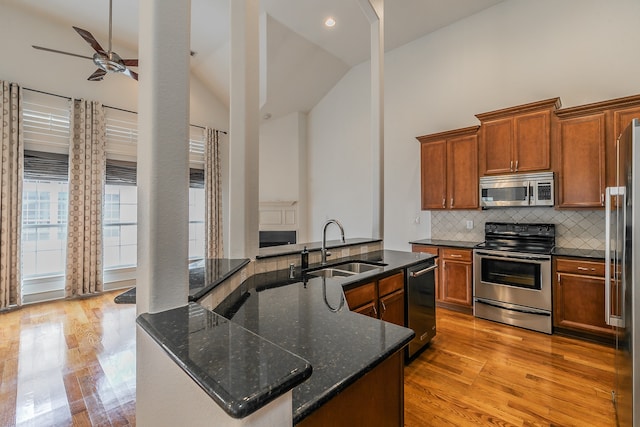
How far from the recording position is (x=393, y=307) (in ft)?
7.45

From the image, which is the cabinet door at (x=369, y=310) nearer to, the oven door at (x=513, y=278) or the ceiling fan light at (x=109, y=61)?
the oven door at (x=513, y=278)

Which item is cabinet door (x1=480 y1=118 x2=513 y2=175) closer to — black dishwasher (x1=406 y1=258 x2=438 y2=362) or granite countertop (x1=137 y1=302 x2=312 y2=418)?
black dishwasher (x1=406 y1=258 x2=438 y2=362)

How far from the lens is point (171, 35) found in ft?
3.09

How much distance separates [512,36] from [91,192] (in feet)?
22.0

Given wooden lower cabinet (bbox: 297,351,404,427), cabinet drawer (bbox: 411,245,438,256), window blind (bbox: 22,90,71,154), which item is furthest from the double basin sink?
window blind (bbox: 22,90,71,154)

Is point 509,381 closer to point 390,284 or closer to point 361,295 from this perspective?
point 390,284

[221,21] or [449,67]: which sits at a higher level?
[221,21]

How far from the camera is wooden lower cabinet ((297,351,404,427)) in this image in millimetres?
838

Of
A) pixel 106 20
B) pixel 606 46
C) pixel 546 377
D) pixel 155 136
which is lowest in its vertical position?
pixel 546 377

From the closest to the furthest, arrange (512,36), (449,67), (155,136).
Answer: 1. (155,136)
2. (512,36)
3. (449,67)

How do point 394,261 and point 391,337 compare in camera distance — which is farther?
point 394,261

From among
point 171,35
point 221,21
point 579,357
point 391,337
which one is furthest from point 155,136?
point 221,21

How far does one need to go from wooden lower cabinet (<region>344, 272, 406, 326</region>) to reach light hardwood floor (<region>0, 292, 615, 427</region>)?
57cm

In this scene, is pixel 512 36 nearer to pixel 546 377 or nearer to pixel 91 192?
pixel 546 377
